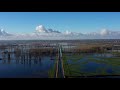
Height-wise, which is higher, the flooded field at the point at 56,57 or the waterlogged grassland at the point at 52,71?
the flooded field at the point at 56,57

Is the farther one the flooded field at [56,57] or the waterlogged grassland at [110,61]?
the waterlogged grassland at [110,61]

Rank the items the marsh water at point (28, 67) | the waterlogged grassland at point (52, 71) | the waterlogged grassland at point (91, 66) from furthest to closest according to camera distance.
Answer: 1. the waterlogged grassland at point (91, 66)
2. the marsh water at point (28, 67)
3. the waterlogged grassland at point (52, 71)

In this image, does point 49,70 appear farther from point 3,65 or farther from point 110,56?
point 110,56

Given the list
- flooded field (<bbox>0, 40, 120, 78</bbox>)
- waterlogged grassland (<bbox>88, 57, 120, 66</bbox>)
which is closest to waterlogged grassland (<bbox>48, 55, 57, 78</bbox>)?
flooded field (<bbox>0, 40, 120, 78</bbox>)

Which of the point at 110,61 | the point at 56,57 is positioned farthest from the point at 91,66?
the point at 56,57

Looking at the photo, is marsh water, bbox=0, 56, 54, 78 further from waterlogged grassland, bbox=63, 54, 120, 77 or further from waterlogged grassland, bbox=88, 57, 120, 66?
waterlogged grassland, bbox=88, 57, 120, 66

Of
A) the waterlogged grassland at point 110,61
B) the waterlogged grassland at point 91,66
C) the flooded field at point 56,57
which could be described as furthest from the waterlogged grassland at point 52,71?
the waterlogged grassland at point 110,61

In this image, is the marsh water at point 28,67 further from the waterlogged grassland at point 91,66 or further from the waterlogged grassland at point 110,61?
the waterlogged grassland at point 110,61

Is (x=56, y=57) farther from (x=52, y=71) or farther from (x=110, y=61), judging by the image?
(x=110, y=61)
